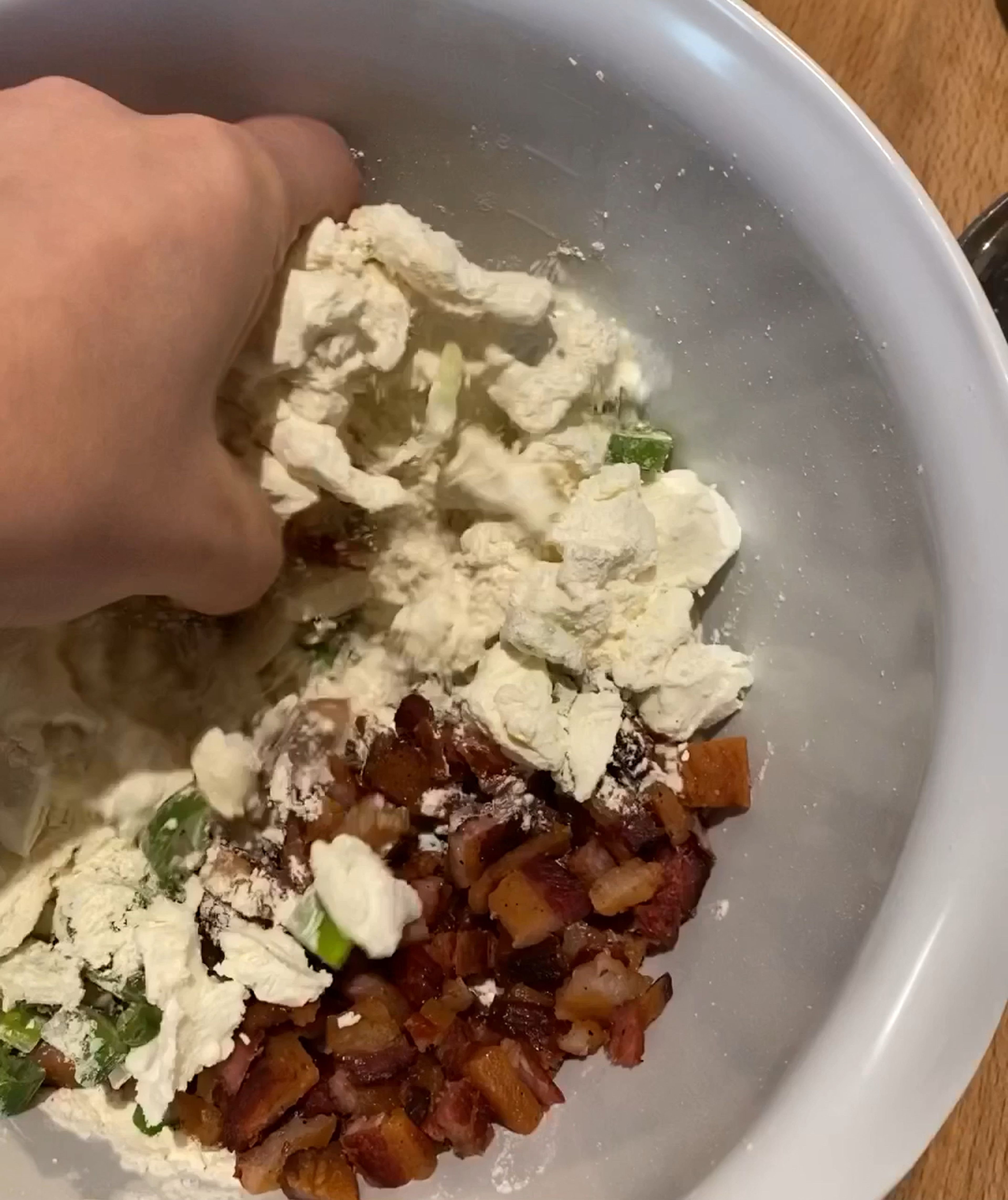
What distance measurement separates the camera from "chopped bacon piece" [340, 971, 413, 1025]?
87 centimetres

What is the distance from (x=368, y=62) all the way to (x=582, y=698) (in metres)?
0.48

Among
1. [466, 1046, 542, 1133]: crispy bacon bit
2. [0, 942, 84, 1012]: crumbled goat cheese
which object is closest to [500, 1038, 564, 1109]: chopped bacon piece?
[466, 1046, 542, 1133]: crispy bacon bit

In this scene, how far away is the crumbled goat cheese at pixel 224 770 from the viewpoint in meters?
0.86

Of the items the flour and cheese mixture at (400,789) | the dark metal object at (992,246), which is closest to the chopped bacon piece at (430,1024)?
the flour and cheese mixture at (400,789)

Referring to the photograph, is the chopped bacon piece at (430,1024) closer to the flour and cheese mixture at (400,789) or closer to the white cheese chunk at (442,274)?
the flour and cheese mixture at (400,789)

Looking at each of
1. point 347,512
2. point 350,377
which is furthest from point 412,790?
point 350,377

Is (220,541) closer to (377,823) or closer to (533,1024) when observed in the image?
(377,823)

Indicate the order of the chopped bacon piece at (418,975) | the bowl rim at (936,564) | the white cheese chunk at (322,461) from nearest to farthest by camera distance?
the bowl rim at (936,564), the white cheese chunk at (322,461), the chopped bacon piece at (418,975)

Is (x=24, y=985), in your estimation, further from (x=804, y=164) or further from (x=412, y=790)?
(x=804, y=164)

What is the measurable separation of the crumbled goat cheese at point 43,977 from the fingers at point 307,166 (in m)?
0.56

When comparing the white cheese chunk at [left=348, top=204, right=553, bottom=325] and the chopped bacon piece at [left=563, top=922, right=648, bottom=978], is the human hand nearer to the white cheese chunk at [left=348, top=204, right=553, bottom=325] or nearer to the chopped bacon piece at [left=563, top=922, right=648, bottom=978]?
the white cheese chunk at [left=348, top=204, right=553, bottom=325]

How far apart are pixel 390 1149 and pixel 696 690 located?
1.36 ft

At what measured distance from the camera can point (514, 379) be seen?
864 millimetres

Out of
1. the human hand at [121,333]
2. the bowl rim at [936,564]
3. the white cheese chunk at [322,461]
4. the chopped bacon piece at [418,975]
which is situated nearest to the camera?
the human hand at [121,333]
